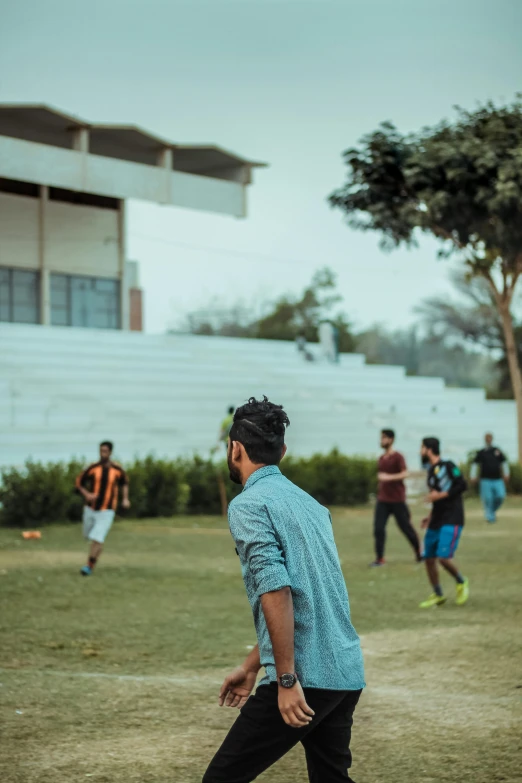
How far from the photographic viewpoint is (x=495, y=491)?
72.1 ft

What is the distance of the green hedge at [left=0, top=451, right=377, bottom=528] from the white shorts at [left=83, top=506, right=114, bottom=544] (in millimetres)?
6896

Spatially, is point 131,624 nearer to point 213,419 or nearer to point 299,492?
point 299,492

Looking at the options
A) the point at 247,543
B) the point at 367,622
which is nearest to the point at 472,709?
the point at 367,622

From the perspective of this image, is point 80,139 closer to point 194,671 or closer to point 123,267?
point 123,267

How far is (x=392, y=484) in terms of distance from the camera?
48.2 ft

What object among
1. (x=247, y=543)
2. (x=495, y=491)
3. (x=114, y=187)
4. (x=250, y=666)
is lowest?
(x=495, y=491)

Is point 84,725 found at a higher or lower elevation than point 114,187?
lower

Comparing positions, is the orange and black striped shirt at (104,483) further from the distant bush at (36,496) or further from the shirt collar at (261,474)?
the shirt collar at (261,474)

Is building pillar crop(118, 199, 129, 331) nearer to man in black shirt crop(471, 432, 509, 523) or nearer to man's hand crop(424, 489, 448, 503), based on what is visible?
man in black shirt crop(471, 432, 509, 523)

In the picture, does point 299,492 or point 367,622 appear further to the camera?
point 367,622

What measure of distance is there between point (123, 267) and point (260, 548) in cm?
3920

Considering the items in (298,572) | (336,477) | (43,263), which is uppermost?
(43,263)

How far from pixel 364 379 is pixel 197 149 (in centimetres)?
1134

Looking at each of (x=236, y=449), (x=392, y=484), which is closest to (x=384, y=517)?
(x=392, y=484)
